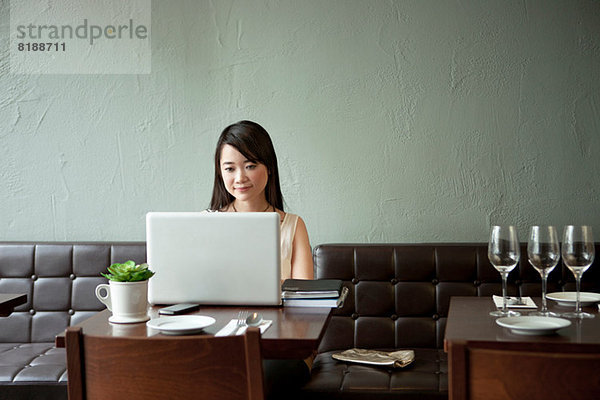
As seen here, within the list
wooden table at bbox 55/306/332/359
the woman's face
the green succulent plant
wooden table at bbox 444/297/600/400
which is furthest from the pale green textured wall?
wooden table at bbox 444/297/600/400

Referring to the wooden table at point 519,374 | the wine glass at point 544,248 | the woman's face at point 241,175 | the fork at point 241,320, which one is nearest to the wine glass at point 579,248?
the wine glass at point 544,248

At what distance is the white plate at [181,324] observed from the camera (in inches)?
59.6

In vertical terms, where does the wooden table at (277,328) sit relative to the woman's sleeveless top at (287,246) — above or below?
below

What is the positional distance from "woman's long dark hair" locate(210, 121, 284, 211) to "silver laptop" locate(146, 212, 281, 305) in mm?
624

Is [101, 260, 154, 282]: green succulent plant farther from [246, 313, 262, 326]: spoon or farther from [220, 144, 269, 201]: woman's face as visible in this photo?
[220, 144, 269, 201]: woman's face

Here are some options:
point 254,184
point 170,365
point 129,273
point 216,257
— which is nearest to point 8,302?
point 129,273

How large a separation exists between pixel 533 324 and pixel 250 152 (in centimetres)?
118

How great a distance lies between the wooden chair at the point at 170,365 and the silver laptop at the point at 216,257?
0.55 meters

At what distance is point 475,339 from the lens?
57.2 inches

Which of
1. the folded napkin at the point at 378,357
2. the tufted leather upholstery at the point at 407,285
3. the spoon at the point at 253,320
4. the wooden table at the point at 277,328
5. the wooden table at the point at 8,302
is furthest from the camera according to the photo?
the tufted leather upholstery at the point at 407,285

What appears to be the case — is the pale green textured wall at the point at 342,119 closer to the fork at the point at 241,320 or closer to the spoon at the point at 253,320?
the fork at the point at 241,320

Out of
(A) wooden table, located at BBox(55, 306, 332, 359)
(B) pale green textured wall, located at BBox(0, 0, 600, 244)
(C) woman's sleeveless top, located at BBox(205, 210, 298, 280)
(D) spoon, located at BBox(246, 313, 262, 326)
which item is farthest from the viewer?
(B) pale green textured wall, located at BBox(0, 0, 600, 244)

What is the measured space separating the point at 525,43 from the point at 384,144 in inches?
28.1

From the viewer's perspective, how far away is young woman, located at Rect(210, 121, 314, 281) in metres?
2.35
